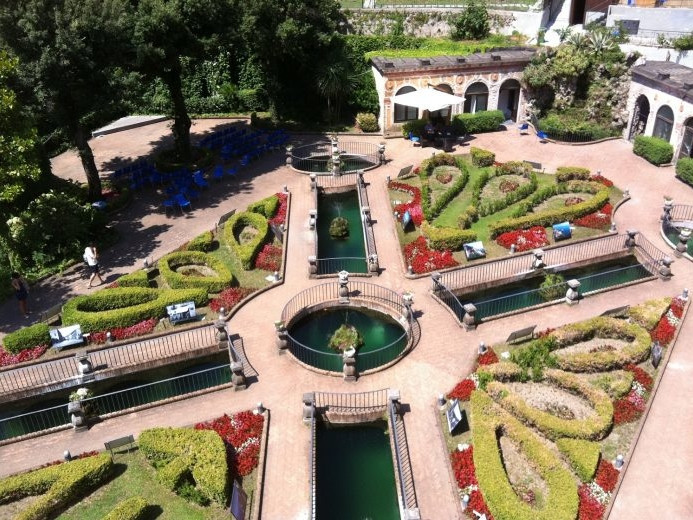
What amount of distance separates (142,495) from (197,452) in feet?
6.59

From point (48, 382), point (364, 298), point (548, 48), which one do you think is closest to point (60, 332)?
point (48, 382)

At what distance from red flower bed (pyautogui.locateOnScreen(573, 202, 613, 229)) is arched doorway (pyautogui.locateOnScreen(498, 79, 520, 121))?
17.0 metres

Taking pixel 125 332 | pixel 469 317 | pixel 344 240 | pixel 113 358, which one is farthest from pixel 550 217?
pixel 113 358

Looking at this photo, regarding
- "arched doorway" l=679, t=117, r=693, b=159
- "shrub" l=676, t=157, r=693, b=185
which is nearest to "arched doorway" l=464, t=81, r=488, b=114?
"arched doorway" l=679, t=117, r=693, b=159

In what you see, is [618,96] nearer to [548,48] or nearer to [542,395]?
[548,48]

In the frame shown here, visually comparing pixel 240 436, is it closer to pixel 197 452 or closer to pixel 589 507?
pixel 197 452

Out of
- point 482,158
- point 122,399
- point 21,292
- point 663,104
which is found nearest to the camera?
point 122,399

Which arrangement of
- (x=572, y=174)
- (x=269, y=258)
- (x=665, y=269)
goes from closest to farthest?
(x=665, y=269)
(x=269, y=258)
(x=572, y=174)

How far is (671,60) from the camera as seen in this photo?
4147 cm

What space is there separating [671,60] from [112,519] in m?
45.2

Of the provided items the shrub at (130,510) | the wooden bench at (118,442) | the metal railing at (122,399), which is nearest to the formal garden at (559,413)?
the shrub at (130,510)

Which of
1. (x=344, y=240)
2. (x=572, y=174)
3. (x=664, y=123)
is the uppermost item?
(x=664, y=123)

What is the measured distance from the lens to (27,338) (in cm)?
2305

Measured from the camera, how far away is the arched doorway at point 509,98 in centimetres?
4522
